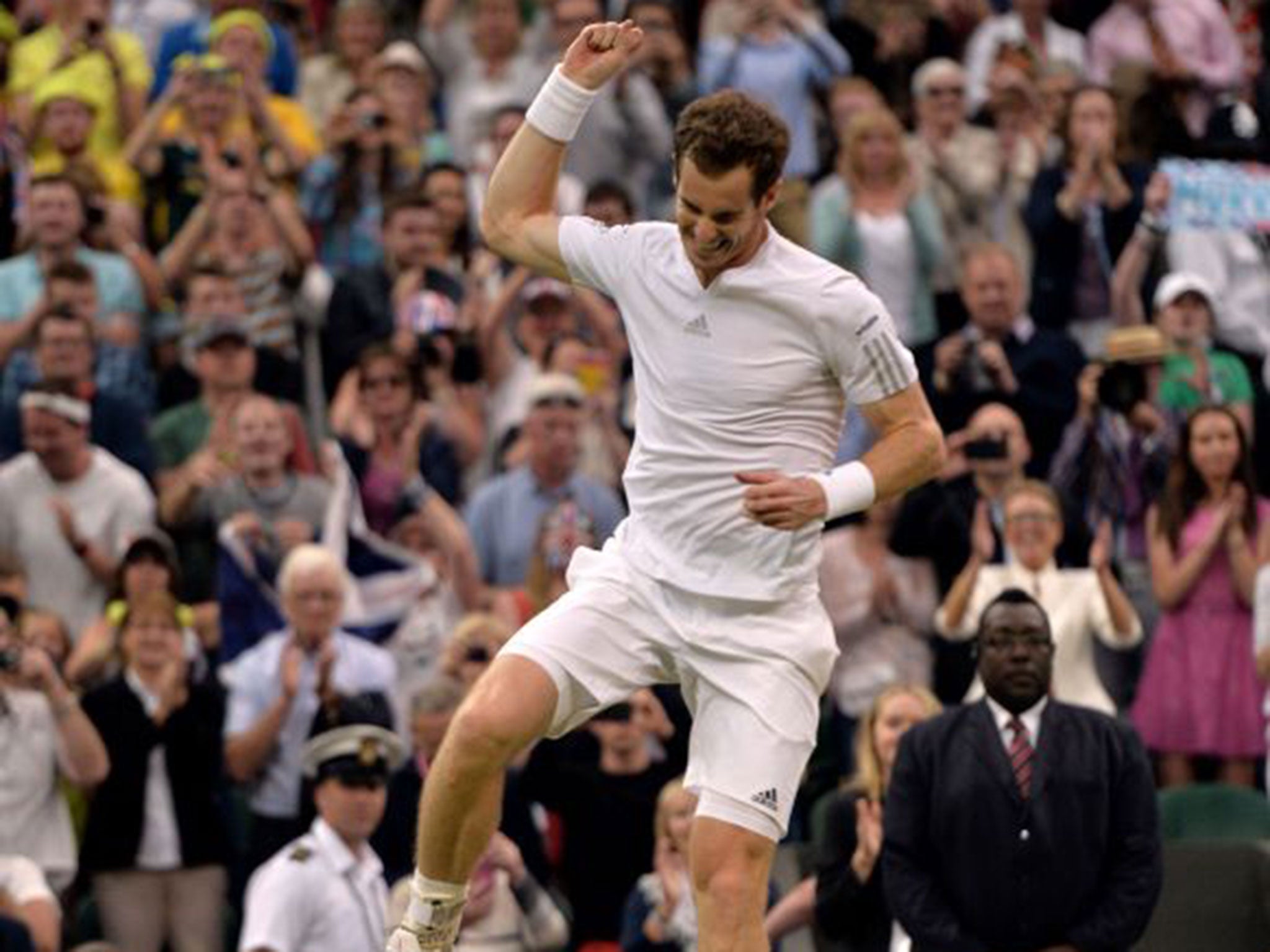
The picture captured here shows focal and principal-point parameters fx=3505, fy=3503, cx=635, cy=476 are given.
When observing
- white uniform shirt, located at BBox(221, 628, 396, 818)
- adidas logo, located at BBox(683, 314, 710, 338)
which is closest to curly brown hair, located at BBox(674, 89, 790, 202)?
adidas logo, located at BBox(683, 314, 710, 338)

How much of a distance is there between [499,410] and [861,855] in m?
4.67

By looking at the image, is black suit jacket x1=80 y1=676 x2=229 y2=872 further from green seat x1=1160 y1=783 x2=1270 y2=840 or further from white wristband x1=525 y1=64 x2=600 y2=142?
white wristband x1=525 y1=64 x2=600 y2=142

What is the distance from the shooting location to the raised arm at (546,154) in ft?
31.7

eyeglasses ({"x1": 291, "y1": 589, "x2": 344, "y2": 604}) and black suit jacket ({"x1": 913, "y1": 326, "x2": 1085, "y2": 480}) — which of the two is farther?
black suit jacket ({"x1": 913, "y1": 326, "x2": 1085, "y2": 480})

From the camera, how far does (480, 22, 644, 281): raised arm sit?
31.7 feet

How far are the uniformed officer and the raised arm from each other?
3.66 meters

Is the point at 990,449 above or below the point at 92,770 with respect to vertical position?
above

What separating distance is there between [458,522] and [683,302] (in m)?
5.68

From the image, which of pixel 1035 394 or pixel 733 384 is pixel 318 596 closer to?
pixel 1035 394

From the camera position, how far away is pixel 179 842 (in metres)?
13.8

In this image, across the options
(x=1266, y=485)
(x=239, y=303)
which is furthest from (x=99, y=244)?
(x=1266, y=485)

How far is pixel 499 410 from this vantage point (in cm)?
1647

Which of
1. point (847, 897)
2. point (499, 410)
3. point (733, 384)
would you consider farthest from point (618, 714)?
point (733, 384)

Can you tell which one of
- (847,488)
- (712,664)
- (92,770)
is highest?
(847,488)
